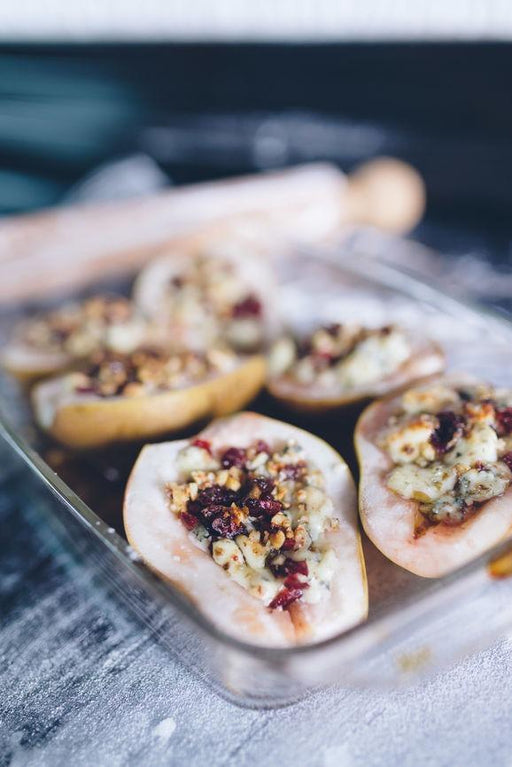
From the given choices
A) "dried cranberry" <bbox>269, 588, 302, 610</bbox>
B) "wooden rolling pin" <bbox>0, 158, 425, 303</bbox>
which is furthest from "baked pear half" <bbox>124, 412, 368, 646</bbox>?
"wooden rolling pin" <bbox>0, 158, 425, 303</bbox>

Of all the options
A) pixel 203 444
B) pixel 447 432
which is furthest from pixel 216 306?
pixel 447 432

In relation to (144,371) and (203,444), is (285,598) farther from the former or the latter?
(144,371)

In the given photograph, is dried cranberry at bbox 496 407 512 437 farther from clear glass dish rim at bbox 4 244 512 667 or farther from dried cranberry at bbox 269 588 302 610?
dried cranberry at bbox 269 588 302 610

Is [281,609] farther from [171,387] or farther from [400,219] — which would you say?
[400,219]

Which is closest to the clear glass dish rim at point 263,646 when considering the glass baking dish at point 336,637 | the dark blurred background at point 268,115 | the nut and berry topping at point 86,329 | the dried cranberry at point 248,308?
the glass baking dish at point 336,637

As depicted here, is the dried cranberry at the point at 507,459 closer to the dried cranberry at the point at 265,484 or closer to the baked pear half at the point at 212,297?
the dried cranberry at the point at 265,484
